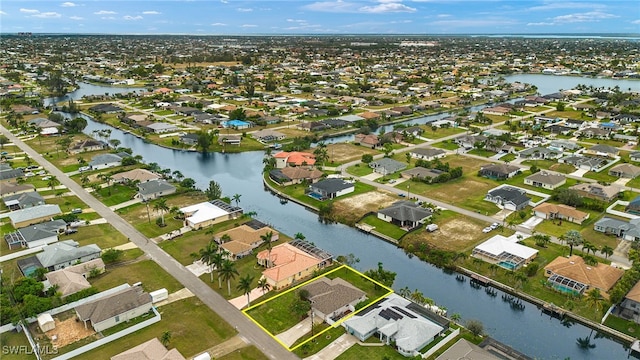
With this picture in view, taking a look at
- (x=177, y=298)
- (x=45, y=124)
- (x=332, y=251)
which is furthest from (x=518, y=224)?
(x=45, y=124)

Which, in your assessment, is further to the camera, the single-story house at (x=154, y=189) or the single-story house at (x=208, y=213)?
the single-story house at (x=154, y=189)

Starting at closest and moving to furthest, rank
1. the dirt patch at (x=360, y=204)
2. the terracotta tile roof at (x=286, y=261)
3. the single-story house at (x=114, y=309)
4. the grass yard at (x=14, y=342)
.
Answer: the grass yard at (x=14, y=342) < the single-story house at (x=114, y=309) < the terracotta tile roof at (x=286, y=261) < the dirt patch at (x=360, y=204)

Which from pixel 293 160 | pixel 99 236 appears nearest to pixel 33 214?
pixel 99 236

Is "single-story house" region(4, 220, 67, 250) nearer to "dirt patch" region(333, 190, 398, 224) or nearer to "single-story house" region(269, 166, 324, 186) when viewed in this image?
"single-story house" region(269, 166, 324, 186)

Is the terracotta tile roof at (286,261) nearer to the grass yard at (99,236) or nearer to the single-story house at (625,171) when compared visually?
the grass yard at (99,236)

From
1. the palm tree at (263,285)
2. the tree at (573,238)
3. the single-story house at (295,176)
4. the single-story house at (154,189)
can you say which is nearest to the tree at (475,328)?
the palm tree at (263,285)

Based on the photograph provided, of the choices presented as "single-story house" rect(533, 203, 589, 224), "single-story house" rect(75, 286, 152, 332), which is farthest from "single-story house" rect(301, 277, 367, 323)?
"single-story house" rect(533, 203, 589, 224)

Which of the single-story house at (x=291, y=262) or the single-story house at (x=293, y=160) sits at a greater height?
the single-story house at (x=293, y=160)
